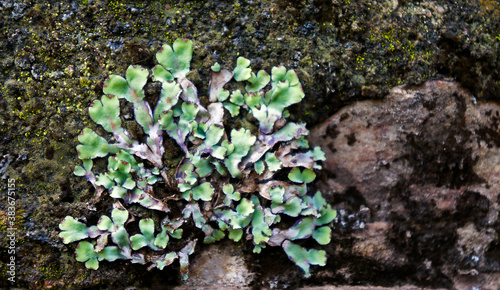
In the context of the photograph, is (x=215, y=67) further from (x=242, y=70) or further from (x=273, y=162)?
(x=273, y=162)

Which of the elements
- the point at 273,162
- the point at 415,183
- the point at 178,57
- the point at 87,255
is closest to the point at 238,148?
the point at 273,162

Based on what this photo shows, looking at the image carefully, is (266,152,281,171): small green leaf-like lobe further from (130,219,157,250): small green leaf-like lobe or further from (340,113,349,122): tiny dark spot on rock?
(130,219,157,250): small green leaf-like lobe

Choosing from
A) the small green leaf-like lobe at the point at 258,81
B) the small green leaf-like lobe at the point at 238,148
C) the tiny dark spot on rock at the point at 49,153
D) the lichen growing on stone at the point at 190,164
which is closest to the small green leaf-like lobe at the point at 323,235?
the lichen growing on stone at the point at 190,164

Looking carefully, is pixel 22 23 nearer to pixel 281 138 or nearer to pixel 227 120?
pixel 227 120

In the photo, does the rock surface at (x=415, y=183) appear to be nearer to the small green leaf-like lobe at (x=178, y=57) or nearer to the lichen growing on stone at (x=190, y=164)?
the lichen growing on stone at (x=190, y=164)

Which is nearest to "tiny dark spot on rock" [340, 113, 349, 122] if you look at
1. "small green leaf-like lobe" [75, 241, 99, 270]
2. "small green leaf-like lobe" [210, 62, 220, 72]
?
"small green leaf-like lobe" [210, 62, 220, 72]

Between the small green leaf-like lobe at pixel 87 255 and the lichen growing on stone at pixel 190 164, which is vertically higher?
the lichen growing on stone at pixel 190 164
